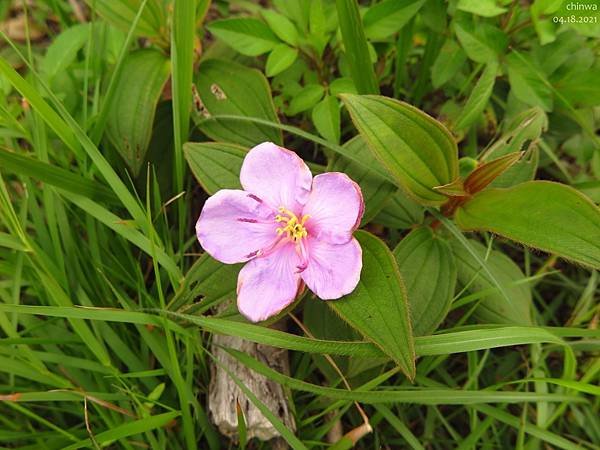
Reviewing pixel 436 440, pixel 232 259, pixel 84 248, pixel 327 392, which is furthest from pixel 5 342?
pixel 436 440

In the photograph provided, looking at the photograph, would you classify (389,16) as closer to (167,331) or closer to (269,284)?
(269,284)

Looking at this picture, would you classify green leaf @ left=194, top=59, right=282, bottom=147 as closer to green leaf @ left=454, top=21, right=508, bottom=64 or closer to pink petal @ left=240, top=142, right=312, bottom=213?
pink petal @ left=240, top=142, right=312, bottom=213

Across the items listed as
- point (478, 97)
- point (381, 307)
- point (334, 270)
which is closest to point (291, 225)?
point (334, 270)

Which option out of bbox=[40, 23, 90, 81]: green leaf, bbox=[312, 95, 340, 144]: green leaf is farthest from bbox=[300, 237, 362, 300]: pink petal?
bbox=[40, 23, 90, 81]: green leaf

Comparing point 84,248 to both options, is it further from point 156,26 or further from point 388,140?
point 388,140

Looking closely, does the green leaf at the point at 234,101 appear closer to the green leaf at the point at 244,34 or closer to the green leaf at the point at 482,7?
the green leaf at the point at 244,34
